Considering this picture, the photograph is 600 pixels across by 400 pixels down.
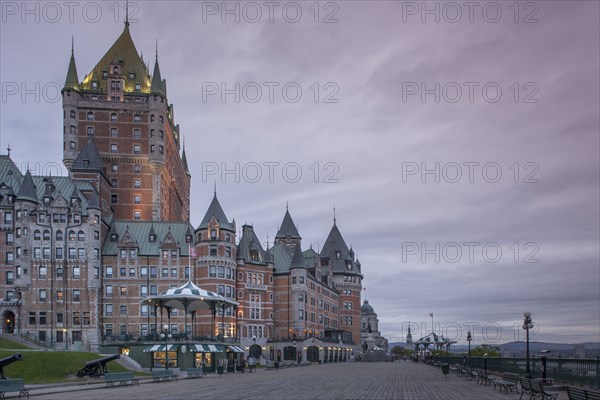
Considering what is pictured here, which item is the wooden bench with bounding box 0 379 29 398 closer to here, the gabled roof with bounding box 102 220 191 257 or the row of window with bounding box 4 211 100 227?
the row of window with bounding box 4 211 100 227

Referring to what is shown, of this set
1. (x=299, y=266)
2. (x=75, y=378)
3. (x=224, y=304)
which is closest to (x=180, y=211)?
(x=299, y=266)

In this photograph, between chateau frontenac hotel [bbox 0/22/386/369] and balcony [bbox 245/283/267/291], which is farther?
balcony [bbox 245/283/267/291]

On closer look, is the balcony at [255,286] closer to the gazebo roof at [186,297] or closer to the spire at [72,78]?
the gazebo roof at [186,297]

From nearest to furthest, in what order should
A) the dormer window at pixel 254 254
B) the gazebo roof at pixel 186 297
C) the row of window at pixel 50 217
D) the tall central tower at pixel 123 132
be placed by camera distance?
1. the gazebo roof at pixel 186 297
2. the row of window at pixel 50 217
3. the dormer window at pixel 254 254
4. the tall central tower at pixel 123 132

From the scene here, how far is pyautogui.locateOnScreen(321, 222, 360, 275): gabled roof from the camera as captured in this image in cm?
13775

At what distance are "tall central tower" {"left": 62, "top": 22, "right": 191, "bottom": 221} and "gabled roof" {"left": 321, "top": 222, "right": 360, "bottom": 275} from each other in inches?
1590

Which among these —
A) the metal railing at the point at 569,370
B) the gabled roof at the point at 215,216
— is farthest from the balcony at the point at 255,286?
the metal railing at the point at 569,370

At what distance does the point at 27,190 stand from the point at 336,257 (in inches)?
2781

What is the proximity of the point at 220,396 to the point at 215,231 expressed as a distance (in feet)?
207

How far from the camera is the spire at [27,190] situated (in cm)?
8700

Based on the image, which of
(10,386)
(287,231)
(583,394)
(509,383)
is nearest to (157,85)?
(287,231)

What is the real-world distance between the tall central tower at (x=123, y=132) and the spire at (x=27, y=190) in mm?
21197

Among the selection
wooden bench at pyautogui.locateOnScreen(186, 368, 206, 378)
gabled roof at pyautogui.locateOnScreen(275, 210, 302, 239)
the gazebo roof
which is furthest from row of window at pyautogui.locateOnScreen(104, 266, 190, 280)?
gabled roof at pyautogui.locateOnScreen(275, 210, 302, 239)

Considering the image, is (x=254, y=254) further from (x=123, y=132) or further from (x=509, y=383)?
(x=509, y=383)
